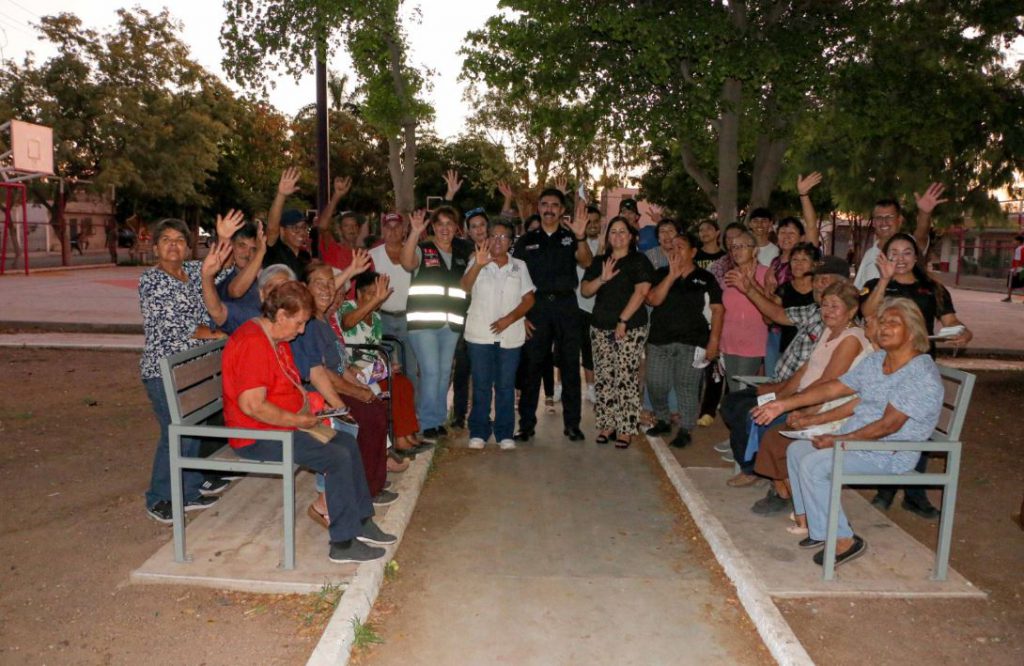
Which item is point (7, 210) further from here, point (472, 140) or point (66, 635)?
point (66, 635)

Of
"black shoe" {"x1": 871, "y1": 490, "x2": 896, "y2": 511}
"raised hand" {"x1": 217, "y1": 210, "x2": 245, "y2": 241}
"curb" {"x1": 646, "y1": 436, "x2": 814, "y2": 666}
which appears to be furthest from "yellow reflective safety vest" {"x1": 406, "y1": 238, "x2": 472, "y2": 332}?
"black shoe" {"x1": 871, "y1": 490, "x2": 896, "y2": 511}

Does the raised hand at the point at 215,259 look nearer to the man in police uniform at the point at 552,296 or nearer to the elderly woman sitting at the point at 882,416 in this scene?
the man in police uniform at the point at 552,296

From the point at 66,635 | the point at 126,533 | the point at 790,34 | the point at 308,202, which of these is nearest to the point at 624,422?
the point at 126,533

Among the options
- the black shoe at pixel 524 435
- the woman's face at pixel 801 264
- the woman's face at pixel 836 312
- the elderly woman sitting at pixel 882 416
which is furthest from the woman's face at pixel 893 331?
the black shoe at pixel 524 435

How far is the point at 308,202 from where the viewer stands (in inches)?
2221

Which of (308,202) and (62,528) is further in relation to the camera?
(308,202)

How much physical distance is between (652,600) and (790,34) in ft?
33.4

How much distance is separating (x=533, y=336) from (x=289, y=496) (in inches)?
130

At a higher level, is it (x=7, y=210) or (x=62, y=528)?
(x=7, y=210)

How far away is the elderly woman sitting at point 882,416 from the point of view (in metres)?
4.55

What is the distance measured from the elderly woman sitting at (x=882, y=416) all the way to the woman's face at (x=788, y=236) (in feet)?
8.88

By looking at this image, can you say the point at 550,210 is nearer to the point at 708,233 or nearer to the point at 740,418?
the point at 708,233

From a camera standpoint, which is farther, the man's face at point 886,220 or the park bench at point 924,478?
the man's face at point 886,220

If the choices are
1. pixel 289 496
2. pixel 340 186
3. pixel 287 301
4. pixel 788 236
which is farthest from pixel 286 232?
pixel 788 236
